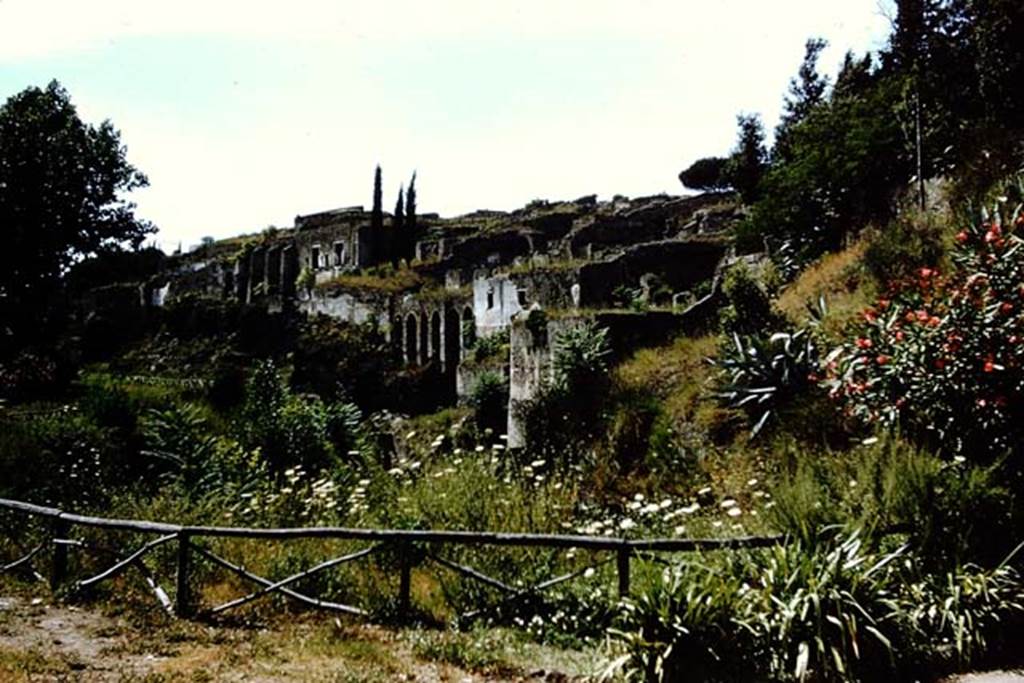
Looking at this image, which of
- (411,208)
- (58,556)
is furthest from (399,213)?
(58,556)

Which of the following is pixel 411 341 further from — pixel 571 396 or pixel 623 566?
pixel 623 566

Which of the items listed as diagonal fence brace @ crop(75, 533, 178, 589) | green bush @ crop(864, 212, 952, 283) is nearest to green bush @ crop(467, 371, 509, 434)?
green bush @ crop(864, 212, 952, 283)

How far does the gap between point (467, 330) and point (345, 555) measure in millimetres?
25281

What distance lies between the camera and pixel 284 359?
41719 mm

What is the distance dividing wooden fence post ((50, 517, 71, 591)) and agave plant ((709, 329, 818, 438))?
8595 mm

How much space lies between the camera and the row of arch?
114 feet

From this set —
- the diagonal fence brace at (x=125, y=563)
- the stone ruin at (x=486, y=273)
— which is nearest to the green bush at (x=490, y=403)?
the stone ruin at (x=486, y=273)

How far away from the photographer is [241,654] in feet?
23.3

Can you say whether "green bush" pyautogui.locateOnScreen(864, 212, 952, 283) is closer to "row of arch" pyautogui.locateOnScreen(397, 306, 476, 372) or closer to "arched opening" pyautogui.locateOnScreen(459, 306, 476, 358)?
"arched opening" pyautogui.locateOnScreen(459, 306, 476, 358)

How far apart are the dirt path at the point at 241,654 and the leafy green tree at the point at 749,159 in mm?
29240

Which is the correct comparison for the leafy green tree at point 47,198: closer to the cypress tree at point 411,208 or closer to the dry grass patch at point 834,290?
the cypress tree at point 411,208

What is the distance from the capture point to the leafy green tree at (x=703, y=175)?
45.6m

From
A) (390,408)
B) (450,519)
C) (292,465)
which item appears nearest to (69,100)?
(390,408)

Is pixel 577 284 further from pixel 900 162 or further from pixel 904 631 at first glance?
pixel 904 631
